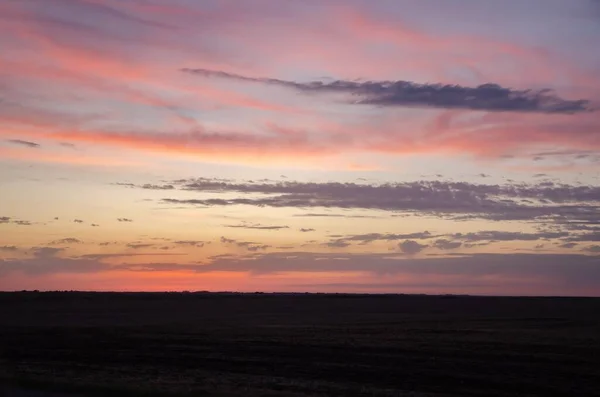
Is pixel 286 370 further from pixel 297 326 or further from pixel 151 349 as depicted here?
pixel 297 326

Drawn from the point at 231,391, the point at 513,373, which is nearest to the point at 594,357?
the point at 513,373

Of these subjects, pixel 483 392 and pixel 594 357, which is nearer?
pixel 483 392

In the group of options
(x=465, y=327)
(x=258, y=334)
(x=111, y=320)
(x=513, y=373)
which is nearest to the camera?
(x=513, y=373)

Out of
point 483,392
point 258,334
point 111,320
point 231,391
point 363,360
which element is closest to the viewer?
point 231,391

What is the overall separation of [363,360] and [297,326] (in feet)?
87.7

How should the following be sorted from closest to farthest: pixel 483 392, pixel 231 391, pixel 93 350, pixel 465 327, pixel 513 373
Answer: pixel 231 391
pixel 483 392
pixel 513 373
pixel 93 350
pixel 465 327

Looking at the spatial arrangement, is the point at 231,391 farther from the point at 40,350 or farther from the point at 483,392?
the point at 40,350

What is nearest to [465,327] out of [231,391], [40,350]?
[40,350]

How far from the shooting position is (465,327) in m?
61.8

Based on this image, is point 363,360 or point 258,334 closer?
point 363,360

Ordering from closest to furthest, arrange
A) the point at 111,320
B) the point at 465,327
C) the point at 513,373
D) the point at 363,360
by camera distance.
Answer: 1. the point at 513,373
2. the point at 363,360
3. the point at 465,327
4. the point at 111,320

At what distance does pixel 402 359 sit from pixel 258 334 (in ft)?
58.2

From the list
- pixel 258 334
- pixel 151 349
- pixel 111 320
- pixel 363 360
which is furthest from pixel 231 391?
pixel 111 320

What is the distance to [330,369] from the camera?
109 feet
